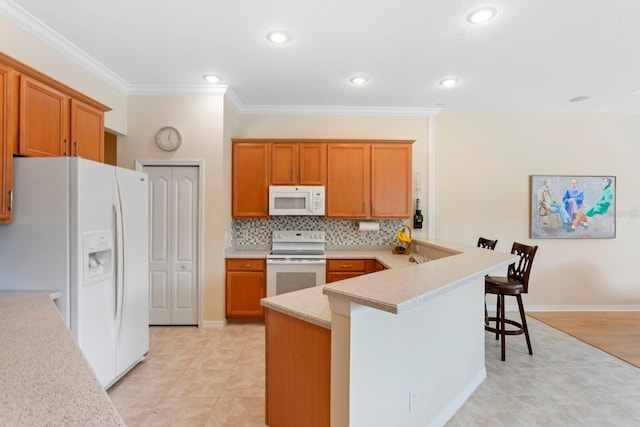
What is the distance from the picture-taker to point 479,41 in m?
2.50

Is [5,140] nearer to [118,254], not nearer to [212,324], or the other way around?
[118,254]

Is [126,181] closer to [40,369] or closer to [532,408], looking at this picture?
[40,369]

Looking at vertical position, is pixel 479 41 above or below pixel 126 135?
above

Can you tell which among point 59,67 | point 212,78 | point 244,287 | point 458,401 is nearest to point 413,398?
point 458,401

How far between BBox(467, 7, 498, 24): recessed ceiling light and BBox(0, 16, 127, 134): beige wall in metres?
3.29

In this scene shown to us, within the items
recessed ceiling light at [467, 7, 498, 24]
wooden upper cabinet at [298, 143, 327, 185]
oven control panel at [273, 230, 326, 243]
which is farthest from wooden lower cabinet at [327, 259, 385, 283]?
recessed ceiling light at [467, 7, 498, 24]

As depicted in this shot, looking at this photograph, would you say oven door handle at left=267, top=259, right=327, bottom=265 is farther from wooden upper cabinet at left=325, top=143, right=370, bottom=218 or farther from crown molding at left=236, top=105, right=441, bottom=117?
crown molding at left=236, top=105, right=441, bottom=117

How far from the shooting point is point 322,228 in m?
4.24

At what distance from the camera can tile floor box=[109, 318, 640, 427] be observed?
2035 millimetres

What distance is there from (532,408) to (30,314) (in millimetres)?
3128

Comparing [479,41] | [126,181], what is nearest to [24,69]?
[126,181]

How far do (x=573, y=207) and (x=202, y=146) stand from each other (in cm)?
492

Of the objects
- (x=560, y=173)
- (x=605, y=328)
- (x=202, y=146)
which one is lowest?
(x=605, y=328)

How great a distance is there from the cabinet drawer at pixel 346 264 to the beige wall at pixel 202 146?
1.30 metres
